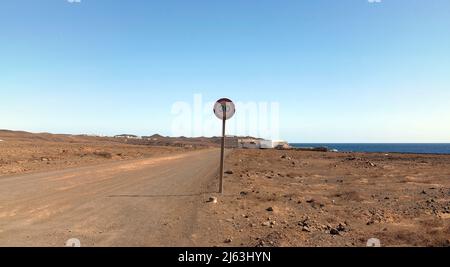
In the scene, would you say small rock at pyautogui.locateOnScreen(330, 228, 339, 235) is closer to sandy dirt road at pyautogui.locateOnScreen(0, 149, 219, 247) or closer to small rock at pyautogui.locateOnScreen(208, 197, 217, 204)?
sandy dirt road at pyautogui.locateOnScreen(0, 149, 219, 247)

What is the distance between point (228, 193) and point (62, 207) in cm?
601

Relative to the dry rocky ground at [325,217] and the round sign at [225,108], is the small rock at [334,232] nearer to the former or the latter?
the dry rocky ground at [325,217]

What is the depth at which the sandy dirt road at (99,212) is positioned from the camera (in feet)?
29.8

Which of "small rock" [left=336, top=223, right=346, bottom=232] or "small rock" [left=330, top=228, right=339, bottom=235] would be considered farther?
"small rock" [left=336, top=223, right=346, bottom=232]

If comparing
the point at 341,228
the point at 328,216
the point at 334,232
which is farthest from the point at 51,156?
the point at 334,232

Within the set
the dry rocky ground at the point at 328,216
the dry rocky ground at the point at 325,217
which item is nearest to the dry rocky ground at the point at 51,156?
the dry rocky ground at the point at 328,216

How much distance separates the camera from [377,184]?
21.1m

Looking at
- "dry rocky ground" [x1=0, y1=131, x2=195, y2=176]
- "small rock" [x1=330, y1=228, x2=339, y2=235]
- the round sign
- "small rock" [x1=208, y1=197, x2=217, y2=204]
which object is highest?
the round sign

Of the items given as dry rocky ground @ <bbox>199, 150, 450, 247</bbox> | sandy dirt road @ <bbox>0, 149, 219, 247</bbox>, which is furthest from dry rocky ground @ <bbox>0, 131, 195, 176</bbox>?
dry rocky ground @ <bbox>199, 150, 450, 247</bbox>

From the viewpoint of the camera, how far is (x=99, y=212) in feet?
39.5

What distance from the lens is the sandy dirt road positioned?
909 centimetres
